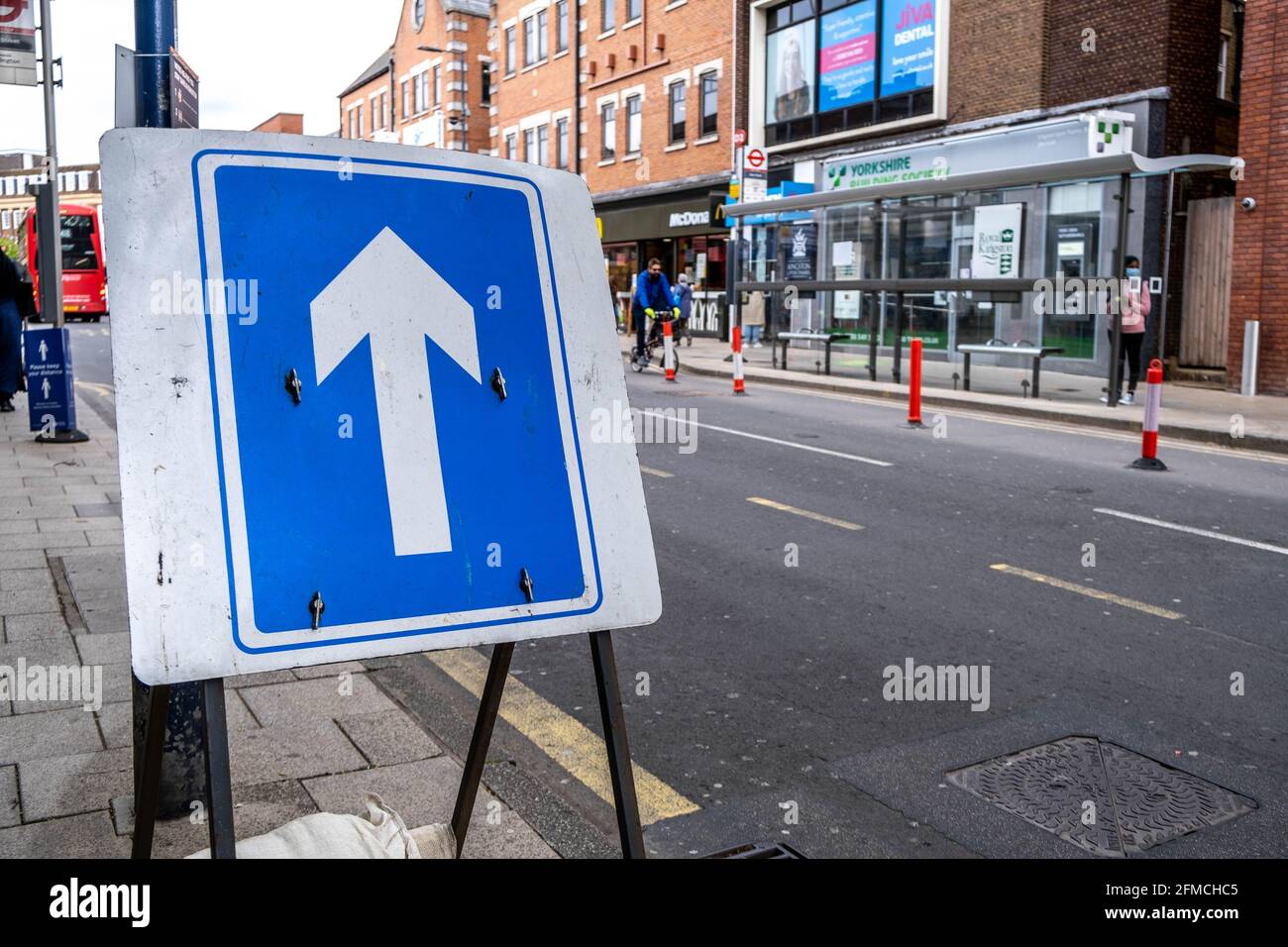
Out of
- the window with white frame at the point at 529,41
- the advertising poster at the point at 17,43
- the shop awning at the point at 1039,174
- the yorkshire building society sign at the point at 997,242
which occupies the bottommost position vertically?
the yorkshire building society sign at the point at 997,242

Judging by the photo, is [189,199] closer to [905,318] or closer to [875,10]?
[905,318]

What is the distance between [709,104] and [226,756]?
107ft

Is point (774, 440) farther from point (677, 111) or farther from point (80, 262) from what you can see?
point (80, 262)

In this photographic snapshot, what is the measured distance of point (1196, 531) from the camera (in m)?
8.12

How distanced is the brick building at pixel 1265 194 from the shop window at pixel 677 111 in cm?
1882

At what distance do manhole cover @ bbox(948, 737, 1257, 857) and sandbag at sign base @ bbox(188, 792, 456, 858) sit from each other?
1828 millimetres

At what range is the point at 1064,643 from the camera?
5.59m

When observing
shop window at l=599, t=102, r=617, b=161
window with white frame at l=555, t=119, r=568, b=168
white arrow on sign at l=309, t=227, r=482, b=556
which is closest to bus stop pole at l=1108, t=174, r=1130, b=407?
white arrow on sign at l=309, t=227, r=482, b=556

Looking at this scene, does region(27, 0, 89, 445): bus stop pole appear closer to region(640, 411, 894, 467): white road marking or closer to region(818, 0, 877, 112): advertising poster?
region(640, 411, 894, 467): white road marking

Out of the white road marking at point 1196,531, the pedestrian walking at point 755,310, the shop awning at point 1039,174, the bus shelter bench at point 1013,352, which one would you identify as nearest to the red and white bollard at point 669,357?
the shop awning at point 1039,174

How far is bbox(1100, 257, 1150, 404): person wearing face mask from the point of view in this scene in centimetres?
1612

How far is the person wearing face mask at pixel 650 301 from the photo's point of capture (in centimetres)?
2238

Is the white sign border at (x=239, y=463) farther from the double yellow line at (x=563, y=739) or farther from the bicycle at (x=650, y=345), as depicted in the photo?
the bicycle at (x=650, y=345)

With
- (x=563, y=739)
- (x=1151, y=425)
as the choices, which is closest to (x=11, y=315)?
(x=563, y=739)
